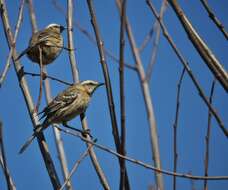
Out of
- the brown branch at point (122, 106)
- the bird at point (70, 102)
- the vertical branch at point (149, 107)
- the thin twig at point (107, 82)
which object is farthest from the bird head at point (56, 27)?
the brown branch at point (122, 106)

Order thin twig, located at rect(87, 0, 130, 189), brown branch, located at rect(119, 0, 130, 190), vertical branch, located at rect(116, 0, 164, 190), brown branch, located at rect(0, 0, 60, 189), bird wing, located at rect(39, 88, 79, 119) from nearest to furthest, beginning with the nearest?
brown branch, located at rect(119, 0, 130, 190)
thin twig, located at rect(87, 0, 130, 189)
vertical branch, located at rect(116, 0, 164, 190)
brown branch, located at rect(0, 0, 60, 189)
bird wing, located at rect(39, 88, 79, 119)

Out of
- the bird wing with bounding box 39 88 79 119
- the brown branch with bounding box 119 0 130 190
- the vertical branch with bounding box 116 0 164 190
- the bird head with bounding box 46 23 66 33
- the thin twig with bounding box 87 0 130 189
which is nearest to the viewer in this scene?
the brown branch with bounding box 119 0 130 190

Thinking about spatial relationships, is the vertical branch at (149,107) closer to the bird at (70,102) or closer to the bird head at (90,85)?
the bird at (70,102)

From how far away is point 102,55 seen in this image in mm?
2906

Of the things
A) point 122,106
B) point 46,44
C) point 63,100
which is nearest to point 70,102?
point 63,100

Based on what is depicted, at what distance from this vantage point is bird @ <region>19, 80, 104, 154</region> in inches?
226

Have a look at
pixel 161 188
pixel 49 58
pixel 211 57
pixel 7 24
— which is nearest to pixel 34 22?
pixel 7 24

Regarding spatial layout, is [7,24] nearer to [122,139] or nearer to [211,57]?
[122,139]

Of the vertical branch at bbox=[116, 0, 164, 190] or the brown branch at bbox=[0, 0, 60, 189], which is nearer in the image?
the vertical branch at bbox=[116, 0, 164, 190]

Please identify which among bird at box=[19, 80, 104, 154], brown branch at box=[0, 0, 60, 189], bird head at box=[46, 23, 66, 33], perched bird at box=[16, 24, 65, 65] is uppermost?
bird head at box=[46, 23, 66, 33]

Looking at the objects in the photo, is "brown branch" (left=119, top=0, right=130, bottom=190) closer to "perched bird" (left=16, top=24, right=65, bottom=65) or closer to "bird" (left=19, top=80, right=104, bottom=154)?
"bird" (left=19, top=80, right=104, bottom=154)

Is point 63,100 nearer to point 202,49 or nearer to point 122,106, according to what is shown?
A: point 122,106

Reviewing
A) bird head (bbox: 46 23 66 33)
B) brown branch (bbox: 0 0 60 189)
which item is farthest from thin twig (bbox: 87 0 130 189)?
bird head (bbox: 46 23 66 33)

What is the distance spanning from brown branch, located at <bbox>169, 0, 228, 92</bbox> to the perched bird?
→ 3625 millimetres
